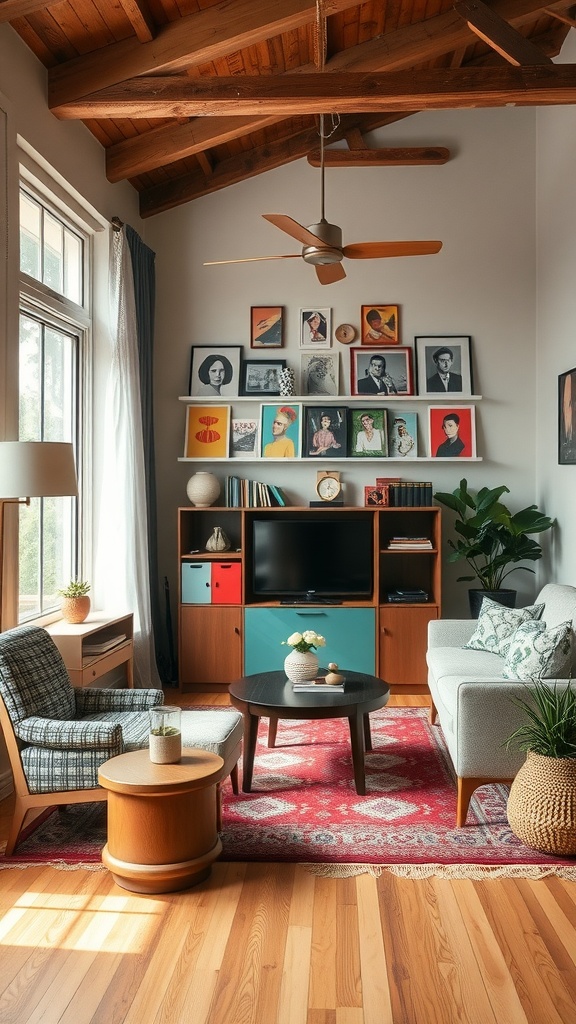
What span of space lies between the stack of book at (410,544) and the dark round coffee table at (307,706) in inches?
73.2

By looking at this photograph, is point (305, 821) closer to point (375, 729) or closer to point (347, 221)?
point (375, 729)

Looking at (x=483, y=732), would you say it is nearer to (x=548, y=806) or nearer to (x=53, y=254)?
(x=548, y=806)

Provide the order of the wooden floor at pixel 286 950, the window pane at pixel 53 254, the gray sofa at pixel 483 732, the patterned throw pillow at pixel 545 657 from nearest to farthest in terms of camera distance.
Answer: the wooden floor at pixel 286 950 < the gray sofa at pixel 483 732 < the patterned throw pillow at pixel 545 657 < the window pane at pixel 53 254

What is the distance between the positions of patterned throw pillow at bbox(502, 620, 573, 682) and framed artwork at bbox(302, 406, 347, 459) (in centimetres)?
279

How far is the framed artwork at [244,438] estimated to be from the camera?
6.33 meters

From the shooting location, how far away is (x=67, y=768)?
326cm

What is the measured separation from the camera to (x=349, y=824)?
3.54 meters

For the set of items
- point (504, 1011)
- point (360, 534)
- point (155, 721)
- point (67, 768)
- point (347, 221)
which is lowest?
point (504, 1011)

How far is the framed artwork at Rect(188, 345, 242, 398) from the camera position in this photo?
6.36 metres

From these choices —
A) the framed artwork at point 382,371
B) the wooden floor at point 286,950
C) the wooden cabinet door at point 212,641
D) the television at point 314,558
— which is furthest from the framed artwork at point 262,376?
the wooden floor at point 286,950

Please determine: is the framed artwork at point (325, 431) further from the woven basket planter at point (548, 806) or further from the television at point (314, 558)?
the woven basket planter at point (548, 806)

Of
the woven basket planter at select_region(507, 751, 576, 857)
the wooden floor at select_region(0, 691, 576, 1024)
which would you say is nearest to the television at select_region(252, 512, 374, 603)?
the woven basket planter at select_region(507, 751, 576, 857)

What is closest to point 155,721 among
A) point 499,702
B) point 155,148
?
point 499,702

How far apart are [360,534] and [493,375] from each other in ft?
5.12
